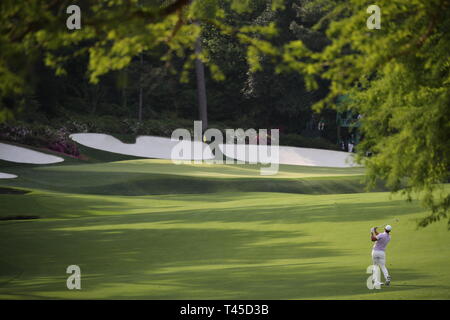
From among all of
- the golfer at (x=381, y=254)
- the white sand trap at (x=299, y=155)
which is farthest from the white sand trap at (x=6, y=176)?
the golfer at (x=381, y=254)

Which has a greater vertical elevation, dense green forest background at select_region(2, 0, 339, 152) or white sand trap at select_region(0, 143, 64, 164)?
dense green forest background at select_region(2, 0, 339, 152)

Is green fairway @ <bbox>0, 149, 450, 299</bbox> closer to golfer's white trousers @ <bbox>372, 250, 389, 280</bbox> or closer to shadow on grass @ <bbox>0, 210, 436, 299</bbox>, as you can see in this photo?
shadow on grass @ <bbox>0, 210, 436, 299</bbox>

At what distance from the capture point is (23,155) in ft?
122

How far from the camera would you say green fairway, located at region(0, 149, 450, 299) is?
13.4 metres

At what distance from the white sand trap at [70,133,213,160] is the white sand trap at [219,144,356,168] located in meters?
1.79

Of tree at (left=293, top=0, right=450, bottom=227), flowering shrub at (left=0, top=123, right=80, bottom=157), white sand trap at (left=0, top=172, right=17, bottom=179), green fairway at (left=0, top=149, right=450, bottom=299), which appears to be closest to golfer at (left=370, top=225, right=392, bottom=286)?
green fairway at (left=0, top=149, right=450, bottom=299)

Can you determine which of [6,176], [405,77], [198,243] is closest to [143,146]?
[6,176]

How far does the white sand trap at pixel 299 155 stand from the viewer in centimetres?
4606

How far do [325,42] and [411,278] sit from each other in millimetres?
39737

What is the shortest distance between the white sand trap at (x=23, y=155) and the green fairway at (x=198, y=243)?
4110 mm

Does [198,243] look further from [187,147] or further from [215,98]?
[215,98]

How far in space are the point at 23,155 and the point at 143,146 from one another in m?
9.89

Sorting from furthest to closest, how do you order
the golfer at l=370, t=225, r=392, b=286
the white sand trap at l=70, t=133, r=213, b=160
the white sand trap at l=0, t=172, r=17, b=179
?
the white sand trap at l=70, t=133, r=213, b=160 → the white sand trap at l=0, t=172, r=17, b=179 → the golfer at l=370, t=225, r=392, b=286
